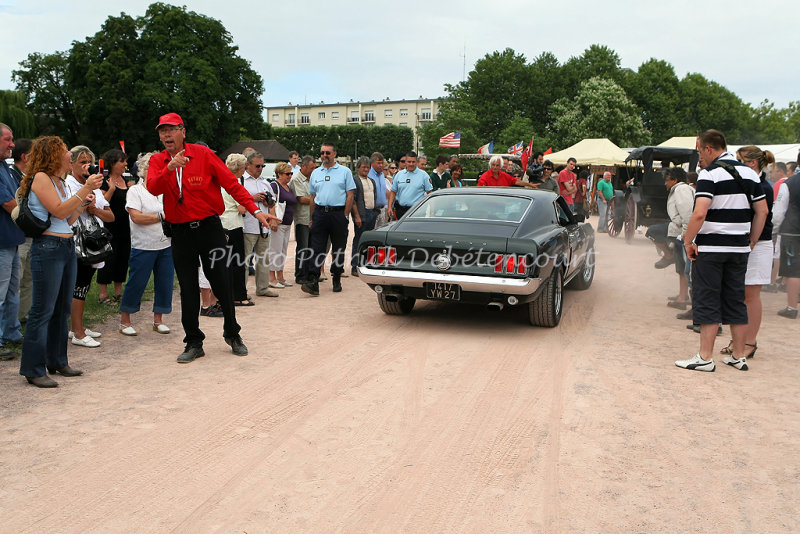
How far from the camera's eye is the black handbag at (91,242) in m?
6.17

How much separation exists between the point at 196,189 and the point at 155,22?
143 ft

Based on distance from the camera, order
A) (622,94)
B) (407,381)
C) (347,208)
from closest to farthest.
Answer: (407,381) < (347,208) < (622,94)

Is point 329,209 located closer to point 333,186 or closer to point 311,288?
point 333,186

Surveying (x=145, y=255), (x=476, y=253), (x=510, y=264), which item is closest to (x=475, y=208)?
(x=476, y=253)

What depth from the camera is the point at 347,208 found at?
944cm

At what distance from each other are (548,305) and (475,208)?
1435mm

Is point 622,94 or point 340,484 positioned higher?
point 622,94

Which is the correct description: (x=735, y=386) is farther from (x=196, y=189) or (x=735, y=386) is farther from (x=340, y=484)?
(x=196, y=189)

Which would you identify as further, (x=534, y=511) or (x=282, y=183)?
(x=282, y=183)

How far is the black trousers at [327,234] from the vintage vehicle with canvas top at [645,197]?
1002cm

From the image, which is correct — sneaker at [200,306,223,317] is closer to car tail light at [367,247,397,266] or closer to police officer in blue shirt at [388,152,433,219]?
car tail light at [367,247,397,266]

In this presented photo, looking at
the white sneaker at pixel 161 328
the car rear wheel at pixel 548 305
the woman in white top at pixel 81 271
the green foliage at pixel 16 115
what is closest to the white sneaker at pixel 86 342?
the woman in white top at pixel 81 271

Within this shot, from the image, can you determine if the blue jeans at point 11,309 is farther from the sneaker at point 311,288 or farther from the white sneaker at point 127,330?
the sneaker at point 311,288

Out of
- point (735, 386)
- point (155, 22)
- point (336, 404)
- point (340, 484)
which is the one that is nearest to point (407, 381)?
point (336, 404)
